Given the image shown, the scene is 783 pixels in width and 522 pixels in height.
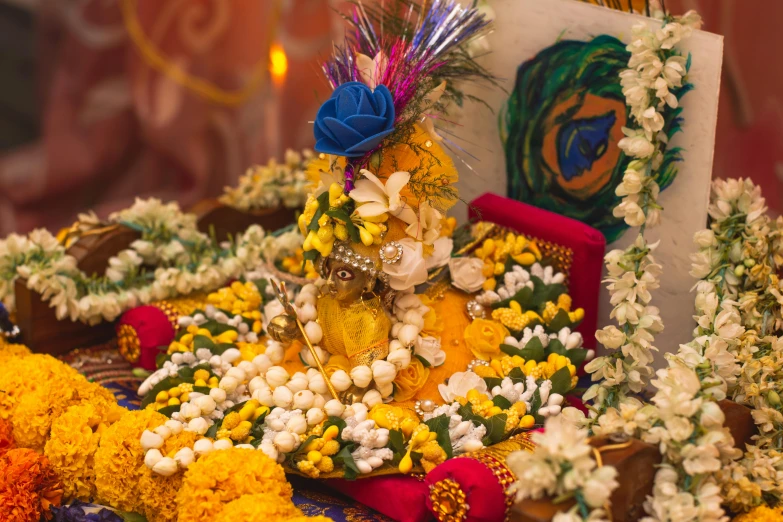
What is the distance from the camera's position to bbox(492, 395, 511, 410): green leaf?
157 cm

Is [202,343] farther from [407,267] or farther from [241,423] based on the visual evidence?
[407,267]

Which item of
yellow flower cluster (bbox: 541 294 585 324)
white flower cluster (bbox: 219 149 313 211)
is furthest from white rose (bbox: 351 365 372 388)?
white flower cluster (bbox: 219 149 313 211)

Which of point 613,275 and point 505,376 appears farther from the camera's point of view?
point 505,376

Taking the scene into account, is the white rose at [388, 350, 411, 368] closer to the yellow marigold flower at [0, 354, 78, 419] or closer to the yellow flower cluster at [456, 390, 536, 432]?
the yellow flower cluster at [456, 390, 536, 432]

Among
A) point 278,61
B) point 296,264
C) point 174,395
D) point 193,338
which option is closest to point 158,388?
point 174,395

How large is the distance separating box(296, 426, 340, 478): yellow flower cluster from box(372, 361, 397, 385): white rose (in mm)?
137

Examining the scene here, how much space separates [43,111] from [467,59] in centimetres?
207

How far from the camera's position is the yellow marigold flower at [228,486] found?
131 centimetres

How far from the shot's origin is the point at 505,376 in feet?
5.47

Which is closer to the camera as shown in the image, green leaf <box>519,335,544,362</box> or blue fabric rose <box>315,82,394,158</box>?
blue fabric rose <box>315,82,394,158</box>

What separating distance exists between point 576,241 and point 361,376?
59cm

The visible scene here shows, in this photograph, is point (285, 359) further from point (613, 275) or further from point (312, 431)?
point (613, 275)

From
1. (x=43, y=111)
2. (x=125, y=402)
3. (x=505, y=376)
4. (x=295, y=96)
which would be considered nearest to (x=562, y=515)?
(x=505, y=376)

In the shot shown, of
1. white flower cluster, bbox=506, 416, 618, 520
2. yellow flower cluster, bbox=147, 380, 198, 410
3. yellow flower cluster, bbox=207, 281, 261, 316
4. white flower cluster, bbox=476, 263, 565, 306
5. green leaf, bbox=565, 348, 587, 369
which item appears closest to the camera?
white flower cluster, bbox=506, 416, 618, 520
